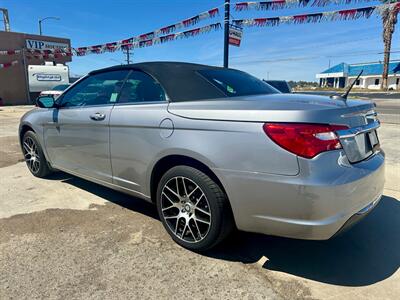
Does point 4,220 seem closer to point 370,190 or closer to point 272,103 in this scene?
point 272,103

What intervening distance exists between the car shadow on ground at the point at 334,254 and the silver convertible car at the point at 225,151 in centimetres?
42

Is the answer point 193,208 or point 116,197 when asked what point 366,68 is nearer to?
point 116,197

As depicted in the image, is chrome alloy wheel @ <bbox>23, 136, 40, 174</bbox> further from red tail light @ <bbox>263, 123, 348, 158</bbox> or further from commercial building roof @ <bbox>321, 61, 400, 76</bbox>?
commercial building roof @ <bbox>321, 61, 400, 76</bbox>

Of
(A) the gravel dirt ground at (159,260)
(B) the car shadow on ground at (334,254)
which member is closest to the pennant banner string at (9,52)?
(A) the gravel dirt ground at (159,260)

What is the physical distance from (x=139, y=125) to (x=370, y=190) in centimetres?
199

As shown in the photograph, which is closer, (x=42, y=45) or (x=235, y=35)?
(x=235, y=35)

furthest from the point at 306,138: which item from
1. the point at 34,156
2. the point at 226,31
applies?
the point at 226,31

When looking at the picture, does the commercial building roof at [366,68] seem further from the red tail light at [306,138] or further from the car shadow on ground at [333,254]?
the red tail light at [306,138]

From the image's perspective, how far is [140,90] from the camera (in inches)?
132

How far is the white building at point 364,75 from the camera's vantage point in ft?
190

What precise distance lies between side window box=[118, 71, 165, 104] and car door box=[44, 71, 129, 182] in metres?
0.12

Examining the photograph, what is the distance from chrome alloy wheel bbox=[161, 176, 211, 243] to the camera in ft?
9.14

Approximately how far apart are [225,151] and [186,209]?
0.72 meters

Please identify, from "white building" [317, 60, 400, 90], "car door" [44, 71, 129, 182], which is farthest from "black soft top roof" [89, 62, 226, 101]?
"white building" [317, 60, 400, 90]
